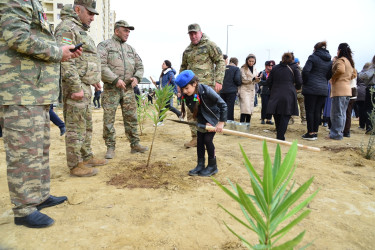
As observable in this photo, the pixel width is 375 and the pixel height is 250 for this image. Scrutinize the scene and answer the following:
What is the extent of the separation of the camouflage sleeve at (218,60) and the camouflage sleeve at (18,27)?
320 cm

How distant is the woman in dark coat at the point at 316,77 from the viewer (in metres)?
5.33

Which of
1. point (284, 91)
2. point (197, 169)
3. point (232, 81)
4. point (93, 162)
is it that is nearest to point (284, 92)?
point (284, 91)

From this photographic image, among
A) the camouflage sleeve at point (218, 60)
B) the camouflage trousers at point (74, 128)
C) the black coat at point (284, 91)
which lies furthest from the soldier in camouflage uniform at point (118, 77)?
the black coat at point (284, 91)

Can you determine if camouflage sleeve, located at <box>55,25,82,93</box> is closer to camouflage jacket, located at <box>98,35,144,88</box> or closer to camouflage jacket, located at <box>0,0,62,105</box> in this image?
camouflage jacket, located at <box>0,0,62,105</box>

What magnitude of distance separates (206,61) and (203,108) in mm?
1695

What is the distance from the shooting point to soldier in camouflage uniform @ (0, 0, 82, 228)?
186 centimetres

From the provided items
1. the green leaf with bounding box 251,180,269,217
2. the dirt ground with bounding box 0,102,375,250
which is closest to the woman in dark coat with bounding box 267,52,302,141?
the dirt ground with bounding box 0,102,375,250

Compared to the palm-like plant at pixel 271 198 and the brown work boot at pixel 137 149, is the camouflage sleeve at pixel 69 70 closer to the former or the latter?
the brown work boot at pixel 137 149

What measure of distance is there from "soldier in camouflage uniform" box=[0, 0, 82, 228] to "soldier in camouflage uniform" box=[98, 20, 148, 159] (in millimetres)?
1716

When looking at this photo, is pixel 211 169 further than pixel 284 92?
No

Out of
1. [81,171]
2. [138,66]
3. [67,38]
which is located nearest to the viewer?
[67,38]

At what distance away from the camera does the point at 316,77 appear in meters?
5.36

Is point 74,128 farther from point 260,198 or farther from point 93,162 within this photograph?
point 260,198

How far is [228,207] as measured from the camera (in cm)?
240
